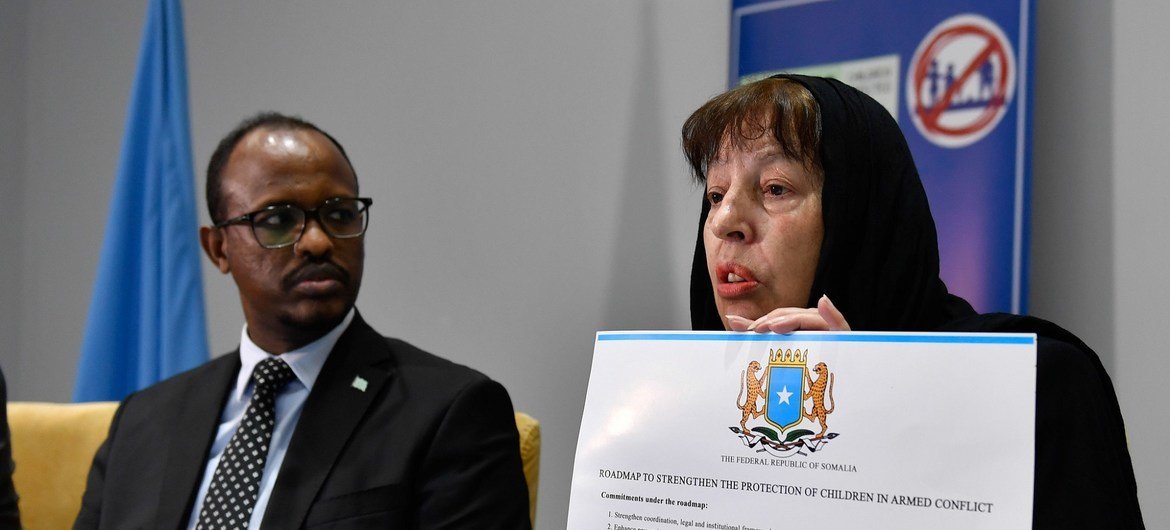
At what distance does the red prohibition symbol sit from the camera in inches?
93.1

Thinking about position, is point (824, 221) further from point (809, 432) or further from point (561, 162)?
point (561, 162)

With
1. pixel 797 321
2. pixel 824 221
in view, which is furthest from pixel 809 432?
pixel 824 221

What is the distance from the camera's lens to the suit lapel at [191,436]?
2.11 metres

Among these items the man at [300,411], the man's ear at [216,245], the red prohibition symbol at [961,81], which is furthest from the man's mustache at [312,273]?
the red prohibition symbol at [961,81]

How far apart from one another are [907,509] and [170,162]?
2948mm

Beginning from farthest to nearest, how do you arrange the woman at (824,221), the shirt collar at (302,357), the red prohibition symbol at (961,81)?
the red prohibition symbol at (961,81)
the shirt collar at (302,357)
the woman at (824,221)

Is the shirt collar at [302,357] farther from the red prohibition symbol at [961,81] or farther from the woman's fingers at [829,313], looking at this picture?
the red prohibition symbol at [961,81]

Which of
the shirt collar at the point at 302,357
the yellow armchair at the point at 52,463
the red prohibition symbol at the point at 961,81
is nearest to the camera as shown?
the shirt collar at the point at 302,357

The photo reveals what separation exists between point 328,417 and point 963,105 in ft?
5.14

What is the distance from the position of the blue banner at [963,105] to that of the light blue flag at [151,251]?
2076mm

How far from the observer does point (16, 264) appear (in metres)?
4.51

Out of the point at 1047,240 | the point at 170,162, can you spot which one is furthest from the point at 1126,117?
the point at 170,162

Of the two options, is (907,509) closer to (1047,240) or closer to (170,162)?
(1047,240)

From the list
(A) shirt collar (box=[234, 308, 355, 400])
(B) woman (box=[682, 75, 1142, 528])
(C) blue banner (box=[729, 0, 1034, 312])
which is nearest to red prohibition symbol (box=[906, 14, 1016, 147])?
(C) blue banner (box=[729, 0, 1034, 312])
